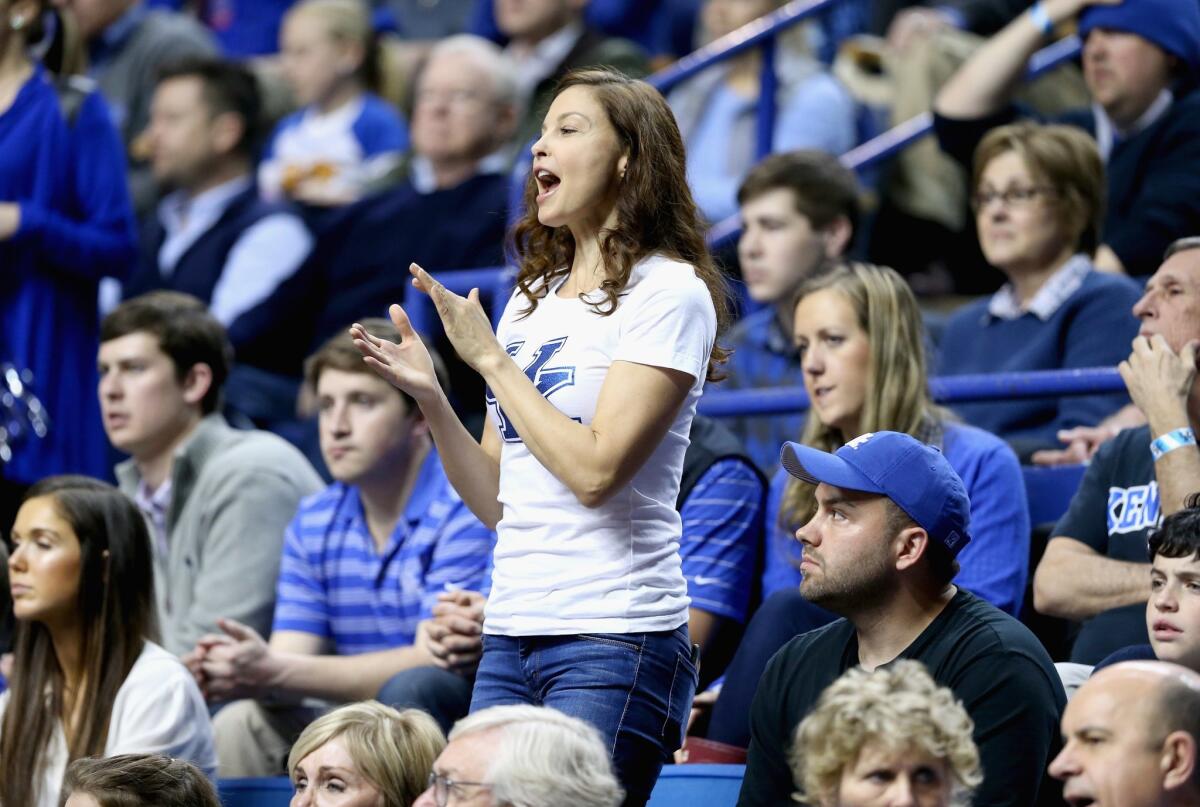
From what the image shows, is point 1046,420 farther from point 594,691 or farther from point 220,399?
point 594,691

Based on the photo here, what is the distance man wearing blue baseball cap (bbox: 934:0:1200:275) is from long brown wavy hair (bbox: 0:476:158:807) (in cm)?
278

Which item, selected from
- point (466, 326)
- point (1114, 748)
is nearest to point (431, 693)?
point (466, 326)

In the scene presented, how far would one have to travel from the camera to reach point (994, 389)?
4750 millimetres

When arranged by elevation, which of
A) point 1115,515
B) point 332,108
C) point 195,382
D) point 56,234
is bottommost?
point 1115,515

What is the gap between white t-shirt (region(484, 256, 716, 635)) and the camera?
298 centimetres

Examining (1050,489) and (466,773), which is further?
(1050,489)

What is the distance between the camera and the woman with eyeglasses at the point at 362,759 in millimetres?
3545

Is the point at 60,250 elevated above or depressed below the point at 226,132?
below

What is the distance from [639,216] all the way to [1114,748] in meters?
1.08

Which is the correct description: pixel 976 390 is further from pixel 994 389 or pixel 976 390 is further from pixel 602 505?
pixel 602 505

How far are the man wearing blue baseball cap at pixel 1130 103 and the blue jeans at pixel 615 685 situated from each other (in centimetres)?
294

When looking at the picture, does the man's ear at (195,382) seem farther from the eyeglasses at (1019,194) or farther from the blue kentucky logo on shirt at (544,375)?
the blue kentucky logo on shirt at (544,375)

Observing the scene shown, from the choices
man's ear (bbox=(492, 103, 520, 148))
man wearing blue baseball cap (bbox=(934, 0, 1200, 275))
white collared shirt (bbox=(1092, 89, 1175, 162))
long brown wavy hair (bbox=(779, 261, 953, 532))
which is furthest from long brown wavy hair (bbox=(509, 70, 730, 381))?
man's ear (bbox=(492, 103, 520, 148))

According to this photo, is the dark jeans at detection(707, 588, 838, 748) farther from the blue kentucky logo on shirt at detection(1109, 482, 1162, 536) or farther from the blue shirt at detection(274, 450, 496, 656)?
the blue shirt at detection(274, 450, 496, 656)
